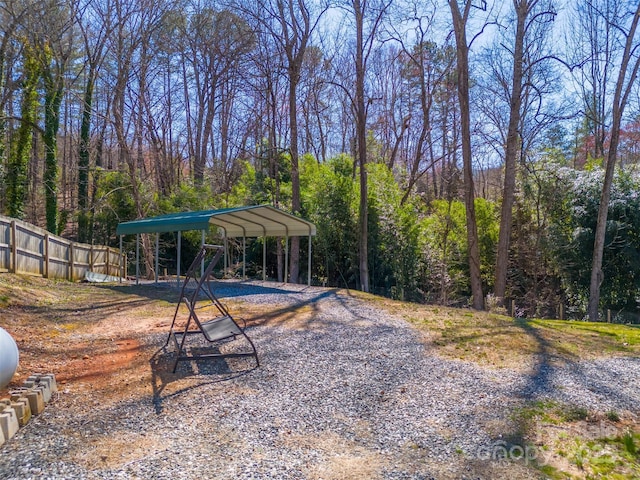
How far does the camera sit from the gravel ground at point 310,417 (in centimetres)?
291

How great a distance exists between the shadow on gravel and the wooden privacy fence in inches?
286

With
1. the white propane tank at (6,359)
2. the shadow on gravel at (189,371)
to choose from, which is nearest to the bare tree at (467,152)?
the shadow on gravel at (189,371)

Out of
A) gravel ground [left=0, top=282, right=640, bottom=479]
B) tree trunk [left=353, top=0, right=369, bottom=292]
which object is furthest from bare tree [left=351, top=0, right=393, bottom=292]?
gravel ground [left=0, top=282, right=640, bottom=479]

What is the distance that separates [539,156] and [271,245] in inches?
405

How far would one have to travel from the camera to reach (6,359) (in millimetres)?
3676

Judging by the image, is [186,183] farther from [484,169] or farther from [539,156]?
[484,169]

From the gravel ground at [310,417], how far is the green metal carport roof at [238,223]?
527cm

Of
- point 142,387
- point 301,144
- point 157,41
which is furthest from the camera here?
point 301,144

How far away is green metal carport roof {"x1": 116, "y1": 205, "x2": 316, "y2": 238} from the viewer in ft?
35.6

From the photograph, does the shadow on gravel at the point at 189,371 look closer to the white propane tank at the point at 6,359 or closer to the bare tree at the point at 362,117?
the white propane tank at the point at 6,359

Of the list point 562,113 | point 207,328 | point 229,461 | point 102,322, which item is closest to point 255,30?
point 562,113

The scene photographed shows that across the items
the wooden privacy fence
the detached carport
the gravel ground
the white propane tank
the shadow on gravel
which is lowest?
the gravel ground

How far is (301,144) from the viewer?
23750 mm

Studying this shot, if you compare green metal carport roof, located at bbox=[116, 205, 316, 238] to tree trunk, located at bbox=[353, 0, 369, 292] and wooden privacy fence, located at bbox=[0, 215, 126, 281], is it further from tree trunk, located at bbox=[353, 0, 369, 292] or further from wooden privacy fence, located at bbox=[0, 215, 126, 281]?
tree trunk, located at bbox=[353, 0, 369, 292]
